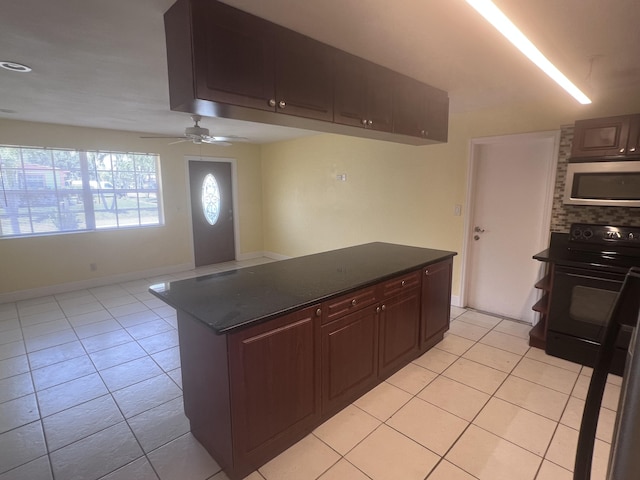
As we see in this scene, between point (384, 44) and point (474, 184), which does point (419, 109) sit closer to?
point (384, 44)

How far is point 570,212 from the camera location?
3223 mm

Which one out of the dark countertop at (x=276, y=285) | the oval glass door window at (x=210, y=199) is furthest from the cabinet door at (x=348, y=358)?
the oval glass door window at (x=210, y=199)

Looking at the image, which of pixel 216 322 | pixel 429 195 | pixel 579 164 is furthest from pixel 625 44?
pixel 216 322

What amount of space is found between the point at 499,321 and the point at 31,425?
4.17 meters

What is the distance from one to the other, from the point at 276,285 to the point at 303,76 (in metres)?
1.28

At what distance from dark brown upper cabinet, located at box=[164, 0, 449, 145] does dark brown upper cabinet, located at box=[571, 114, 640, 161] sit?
1581 mm

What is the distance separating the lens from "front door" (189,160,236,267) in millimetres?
6078

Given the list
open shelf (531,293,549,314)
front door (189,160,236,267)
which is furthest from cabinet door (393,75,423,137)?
front door (189,160,236,267)

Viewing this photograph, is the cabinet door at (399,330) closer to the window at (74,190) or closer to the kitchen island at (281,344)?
the kitchen island at (281,344)

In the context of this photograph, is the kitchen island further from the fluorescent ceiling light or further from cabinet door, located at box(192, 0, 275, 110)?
the fluorescent ceiling light

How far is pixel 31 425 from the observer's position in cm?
214

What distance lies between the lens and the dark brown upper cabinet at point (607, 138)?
263 centimetres

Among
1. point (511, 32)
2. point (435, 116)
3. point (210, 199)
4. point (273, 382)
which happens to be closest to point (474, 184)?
point (435, 116)

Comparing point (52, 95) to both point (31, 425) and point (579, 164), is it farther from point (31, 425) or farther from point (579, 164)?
point (579, 164)
